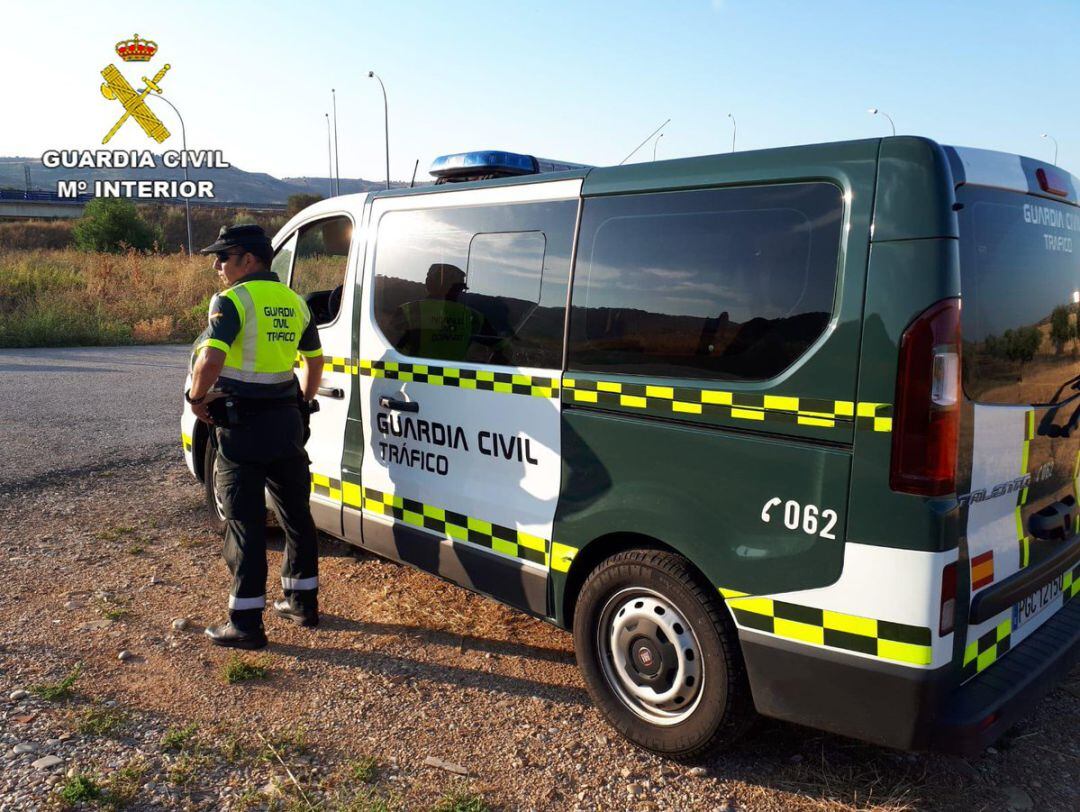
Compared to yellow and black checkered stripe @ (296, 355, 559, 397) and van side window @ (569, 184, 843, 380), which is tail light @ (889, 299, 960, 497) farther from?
yellow and black checkered stripe @ (296, 355, 559, 397)

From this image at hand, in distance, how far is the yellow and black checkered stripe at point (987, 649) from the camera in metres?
2.47

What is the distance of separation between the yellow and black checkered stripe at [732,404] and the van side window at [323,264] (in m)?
A: 1.84

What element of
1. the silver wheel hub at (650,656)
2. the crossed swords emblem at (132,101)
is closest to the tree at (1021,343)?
the silver wheel hub at (650,656)

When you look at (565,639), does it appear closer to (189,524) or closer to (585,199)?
(585,199)

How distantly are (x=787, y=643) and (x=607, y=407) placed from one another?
97cm

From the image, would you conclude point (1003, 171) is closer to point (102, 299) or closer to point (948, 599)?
point (948, 599)

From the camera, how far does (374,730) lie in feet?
10.3

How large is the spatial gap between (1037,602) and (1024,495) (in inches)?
16.7

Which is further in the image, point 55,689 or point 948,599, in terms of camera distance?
point 55,689

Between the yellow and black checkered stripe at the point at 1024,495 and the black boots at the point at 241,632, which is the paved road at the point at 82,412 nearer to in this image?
the black boots at the point at 241,632

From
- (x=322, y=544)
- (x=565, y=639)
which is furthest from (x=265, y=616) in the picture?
(x=565, y=639)

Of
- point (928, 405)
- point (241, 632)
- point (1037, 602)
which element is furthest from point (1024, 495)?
point (241, 632)

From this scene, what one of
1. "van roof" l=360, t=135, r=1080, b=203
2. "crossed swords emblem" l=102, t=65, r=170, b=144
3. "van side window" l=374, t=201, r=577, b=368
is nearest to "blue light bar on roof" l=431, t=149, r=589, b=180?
"van side window" l=374, t=201, r=577, b=368

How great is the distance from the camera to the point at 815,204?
2492 millimetres
